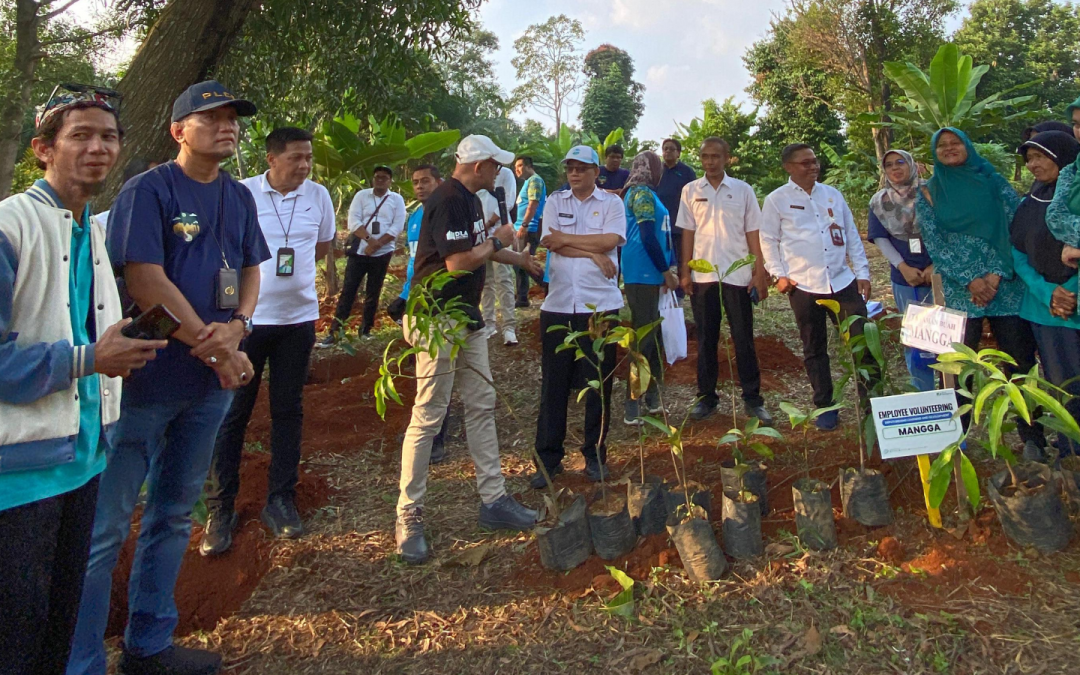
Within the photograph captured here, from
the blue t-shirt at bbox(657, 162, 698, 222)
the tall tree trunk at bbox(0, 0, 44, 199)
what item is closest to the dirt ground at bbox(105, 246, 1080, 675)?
the blue t-shirt at bbox(657, 162, 698, 222)

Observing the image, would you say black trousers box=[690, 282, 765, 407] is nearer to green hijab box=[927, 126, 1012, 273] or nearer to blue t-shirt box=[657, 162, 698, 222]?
green hijab box=[927, 126, 1012, 273]

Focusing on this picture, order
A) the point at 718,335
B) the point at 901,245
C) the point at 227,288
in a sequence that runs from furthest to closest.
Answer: the point at 718,335 < the point at 901,245 < the point at 227,288

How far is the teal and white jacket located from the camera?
71.8 inches

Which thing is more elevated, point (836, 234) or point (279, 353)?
point (836, 234)

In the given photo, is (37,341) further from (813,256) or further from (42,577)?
(813,256)

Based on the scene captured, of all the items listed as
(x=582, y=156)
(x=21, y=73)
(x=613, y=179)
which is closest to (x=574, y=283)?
(x=582, y=156)

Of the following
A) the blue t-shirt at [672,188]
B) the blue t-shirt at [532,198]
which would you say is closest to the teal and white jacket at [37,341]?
the blue t-shirt at [672,188]

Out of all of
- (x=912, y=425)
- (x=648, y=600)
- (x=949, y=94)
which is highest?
(x=949, y=94)

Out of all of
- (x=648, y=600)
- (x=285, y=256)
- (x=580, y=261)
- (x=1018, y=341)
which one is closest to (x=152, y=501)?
(x=285, y=256)

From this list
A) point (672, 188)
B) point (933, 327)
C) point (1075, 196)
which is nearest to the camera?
point (933, 327)

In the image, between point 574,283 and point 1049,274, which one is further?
point 574,283

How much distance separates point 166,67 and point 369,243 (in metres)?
2.82

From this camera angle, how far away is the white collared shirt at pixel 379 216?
7927mm

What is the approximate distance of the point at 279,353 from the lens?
149 inches
